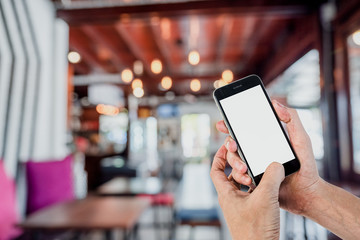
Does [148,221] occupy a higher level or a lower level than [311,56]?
lower

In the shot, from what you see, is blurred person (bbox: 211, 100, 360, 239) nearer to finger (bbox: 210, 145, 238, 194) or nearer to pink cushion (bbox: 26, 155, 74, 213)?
finger (bbox: 210, 145, 238, 194)

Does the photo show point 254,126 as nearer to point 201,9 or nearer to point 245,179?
point 245,179

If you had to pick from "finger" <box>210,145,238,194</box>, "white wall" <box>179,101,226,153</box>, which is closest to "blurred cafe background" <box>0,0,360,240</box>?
"finger" <box>210,145,238,194</box>

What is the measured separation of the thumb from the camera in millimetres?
632

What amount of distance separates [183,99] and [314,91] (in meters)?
7.48

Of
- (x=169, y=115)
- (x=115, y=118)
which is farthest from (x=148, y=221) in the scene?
(x=169, y=115)

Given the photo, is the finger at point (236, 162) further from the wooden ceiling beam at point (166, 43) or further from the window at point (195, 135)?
the window at point (195, 135)

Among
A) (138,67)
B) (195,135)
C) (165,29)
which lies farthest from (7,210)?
(195,135)

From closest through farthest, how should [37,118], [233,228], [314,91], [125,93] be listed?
1. [233,228]
2. [37,118]
3. [314,91]
4. [125,93]

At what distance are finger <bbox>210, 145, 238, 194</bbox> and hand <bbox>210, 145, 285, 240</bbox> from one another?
14 millimetres

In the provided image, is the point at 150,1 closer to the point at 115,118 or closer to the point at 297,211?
the point at 297,211

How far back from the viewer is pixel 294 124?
0.87 metres

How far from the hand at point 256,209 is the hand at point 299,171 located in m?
0.16

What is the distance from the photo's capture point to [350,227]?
765 mm
